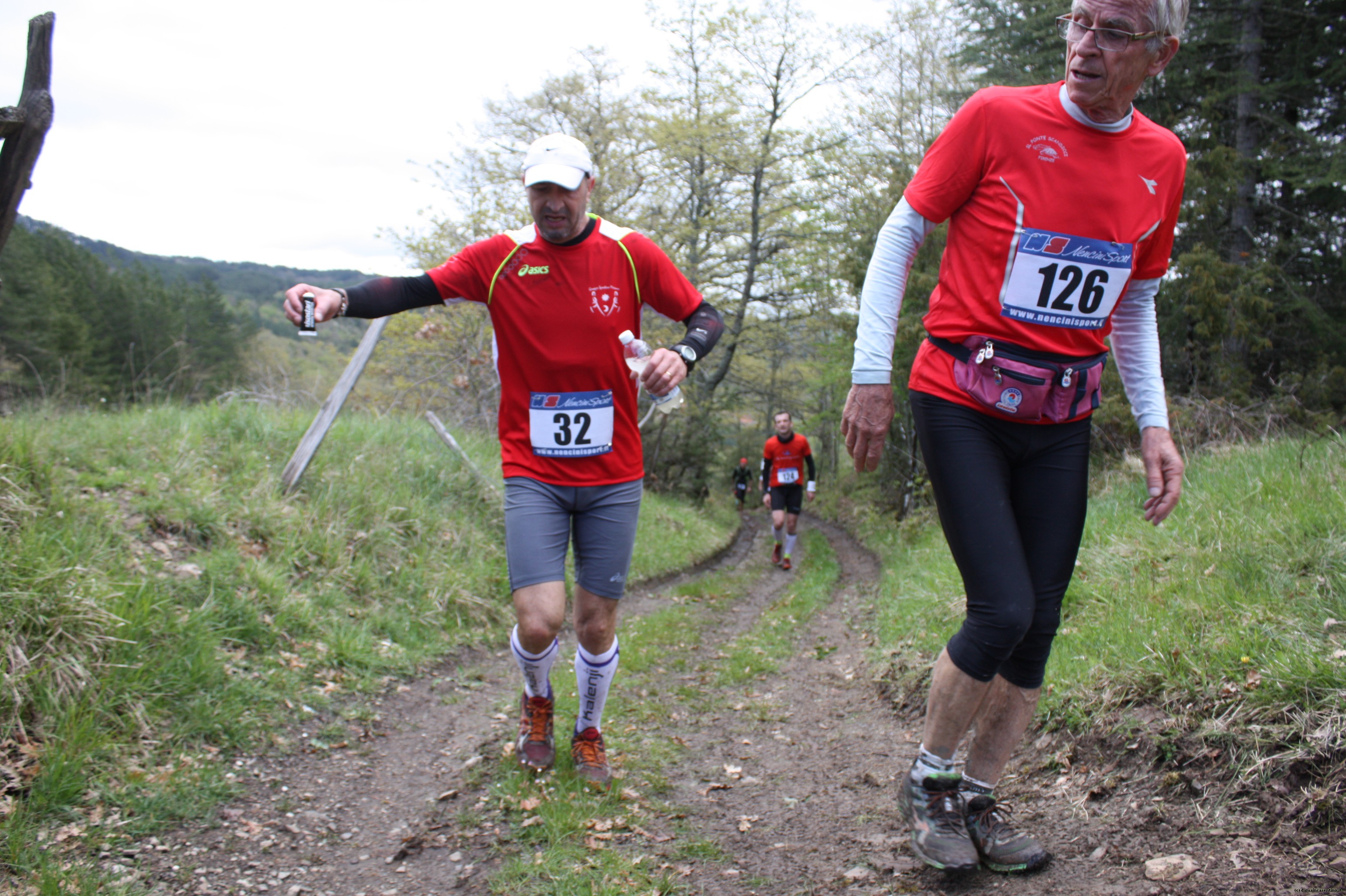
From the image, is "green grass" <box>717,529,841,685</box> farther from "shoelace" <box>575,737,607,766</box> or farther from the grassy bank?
"shoelace" <box>575,737,607,766</box>

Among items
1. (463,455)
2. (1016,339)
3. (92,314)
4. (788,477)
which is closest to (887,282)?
(1016,339)

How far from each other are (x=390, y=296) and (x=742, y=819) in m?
2.72

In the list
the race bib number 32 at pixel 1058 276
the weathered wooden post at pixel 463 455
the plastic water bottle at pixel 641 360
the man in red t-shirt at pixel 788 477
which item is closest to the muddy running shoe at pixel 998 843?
the race bib number 32 at pixel 1058 276

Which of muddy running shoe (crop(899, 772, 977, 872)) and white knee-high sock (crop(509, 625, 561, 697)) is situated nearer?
muddy running shoe (crop(899, 772, 977, 872))

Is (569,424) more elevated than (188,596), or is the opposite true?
(569,424)

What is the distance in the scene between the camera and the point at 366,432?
9102mm

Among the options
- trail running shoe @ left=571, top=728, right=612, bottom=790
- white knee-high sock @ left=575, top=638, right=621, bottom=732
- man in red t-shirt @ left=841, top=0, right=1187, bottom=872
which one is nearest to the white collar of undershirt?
man in red t-shirt @ left=841, top=0, right=1187, bottom=872

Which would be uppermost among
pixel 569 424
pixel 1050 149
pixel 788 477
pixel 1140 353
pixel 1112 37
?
pixel 1112 37

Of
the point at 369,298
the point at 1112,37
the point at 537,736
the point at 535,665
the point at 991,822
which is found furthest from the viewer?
the point at 537,736

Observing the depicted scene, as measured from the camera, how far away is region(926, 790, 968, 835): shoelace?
2.53m

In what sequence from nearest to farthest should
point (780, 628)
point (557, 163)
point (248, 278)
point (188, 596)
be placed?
point (557, 163)
point (188, 596)
point (780, 628)
point (248, 278)

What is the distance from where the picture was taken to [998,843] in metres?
2.59

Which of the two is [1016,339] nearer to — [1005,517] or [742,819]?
[1005,517]

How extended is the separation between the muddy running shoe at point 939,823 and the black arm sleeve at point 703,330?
6.53 feet
